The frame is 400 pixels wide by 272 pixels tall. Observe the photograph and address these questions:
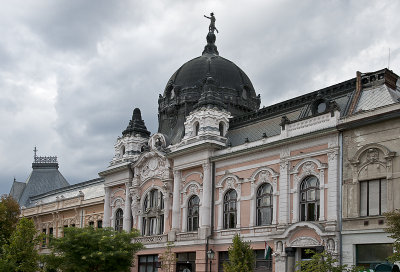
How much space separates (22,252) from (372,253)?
89.2 feet

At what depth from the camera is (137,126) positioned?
5541cm

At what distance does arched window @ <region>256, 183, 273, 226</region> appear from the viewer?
39.4m

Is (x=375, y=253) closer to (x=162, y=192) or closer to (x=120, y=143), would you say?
(x=162, y=192)

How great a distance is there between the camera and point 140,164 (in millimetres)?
51000

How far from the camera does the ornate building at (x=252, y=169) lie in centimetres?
3359

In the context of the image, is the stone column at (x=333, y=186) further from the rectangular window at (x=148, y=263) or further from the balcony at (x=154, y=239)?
the rectangular window at (x=148, y=263)

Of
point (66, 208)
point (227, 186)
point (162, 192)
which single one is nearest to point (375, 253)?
point (227, 186)

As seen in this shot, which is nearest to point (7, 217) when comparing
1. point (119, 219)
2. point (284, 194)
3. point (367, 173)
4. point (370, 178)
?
point (119, 219)

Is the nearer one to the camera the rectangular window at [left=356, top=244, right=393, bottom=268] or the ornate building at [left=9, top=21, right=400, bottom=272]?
the rectangular window at [left=356, top=244, right=393, bottom=268]

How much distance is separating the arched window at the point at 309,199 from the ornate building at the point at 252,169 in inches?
2.5

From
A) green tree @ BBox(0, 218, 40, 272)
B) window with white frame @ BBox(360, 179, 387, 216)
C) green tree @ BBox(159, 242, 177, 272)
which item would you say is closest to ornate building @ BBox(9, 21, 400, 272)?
window with white frame @ BBox(360, 179, 387, 216)

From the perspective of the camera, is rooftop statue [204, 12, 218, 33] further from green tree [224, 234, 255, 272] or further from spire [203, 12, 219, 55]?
green tree [224, 234, 255, 272]

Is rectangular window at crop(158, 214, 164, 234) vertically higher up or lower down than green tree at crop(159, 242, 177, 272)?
higher up

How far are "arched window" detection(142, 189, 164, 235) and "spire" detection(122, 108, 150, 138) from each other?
728 centimetres
